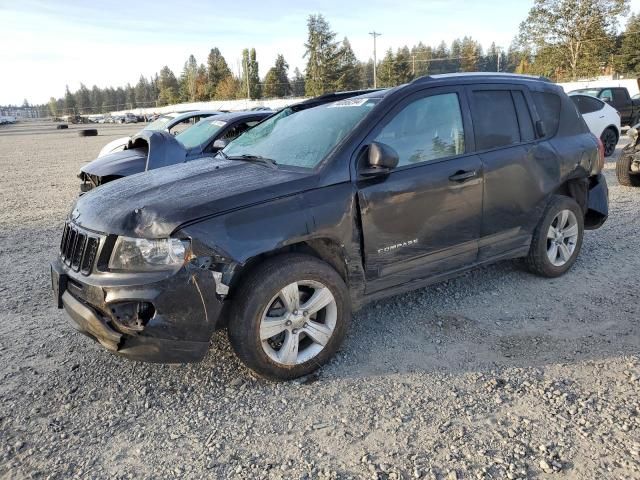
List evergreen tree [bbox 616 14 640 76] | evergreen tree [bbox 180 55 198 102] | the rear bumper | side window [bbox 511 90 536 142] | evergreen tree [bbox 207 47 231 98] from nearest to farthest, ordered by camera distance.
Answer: side window [bbox 511 90 536 142] < the rear bumper < evergreen tree [bbox 616 14 640 76] < evergreen tree [bbox 207 47 231 98] < evergreen tree [bbox 180 55 198 102]

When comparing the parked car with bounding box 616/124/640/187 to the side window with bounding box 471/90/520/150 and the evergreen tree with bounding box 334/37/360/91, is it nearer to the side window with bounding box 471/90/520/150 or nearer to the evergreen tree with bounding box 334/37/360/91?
the side window with bounding box 471/90/520/150

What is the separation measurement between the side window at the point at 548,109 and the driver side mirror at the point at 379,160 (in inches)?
76.6

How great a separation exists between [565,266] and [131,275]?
3.92 metres

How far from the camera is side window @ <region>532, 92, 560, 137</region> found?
14.7 feet

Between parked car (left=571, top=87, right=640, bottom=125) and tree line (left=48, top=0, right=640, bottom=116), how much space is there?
32777mm

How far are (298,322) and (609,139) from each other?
11974mm

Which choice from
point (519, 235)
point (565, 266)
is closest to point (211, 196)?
point (519, 235)

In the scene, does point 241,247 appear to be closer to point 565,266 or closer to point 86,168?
point 565,266

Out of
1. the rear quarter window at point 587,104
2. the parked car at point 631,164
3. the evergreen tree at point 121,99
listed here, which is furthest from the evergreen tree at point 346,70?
the evergreen tree at point 121,99

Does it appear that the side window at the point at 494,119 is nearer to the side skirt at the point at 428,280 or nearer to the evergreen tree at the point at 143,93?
the side skirt at the point at 428,280

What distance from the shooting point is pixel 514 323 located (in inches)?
153

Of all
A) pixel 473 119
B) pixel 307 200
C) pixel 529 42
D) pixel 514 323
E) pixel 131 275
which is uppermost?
pixel 529 42

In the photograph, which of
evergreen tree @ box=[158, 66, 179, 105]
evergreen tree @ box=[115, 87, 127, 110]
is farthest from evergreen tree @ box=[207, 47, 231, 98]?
evergreen tree @ box=[115, 87, 127, 110]

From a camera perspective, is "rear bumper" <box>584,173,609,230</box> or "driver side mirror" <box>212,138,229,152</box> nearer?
"rear bumper" <box>584,173,609,230</box>
